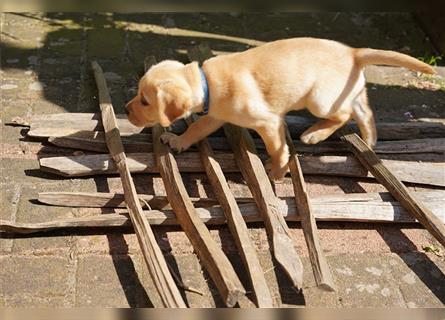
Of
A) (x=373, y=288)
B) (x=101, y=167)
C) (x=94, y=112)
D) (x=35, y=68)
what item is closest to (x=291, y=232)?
(x=373, y=288)

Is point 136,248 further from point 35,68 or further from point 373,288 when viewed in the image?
point 35,68

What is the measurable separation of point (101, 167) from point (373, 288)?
2.15 meters

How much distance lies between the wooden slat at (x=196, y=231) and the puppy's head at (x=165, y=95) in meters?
0.38

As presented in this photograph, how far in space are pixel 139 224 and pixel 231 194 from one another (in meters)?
0.68

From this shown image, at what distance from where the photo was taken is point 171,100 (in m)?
4.54

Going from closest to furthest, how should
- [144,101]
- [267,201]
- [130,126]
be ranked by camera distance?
[267,201] < [144,101] < [130,126]

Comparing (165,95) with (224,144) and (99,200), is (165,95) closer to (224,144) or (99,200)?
(99,200)

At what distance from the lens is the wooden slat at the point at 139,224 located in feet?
12.9

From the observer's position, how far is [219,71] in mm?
4805

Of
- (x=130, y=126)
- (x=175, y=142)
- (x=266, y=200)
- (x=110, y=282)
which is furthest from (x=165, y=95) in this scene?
(x=110, y=282)

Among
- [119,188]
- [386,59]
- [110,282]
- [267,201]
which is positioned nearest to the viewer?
[110,282]

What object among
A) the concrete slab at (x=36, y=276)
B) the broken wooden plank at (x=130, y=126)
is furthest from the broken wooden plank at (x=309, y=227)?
the concrete slab at (x=36, y=276)

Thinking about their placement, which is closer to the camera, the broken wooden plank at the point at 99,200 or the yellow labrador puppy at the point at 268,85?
the yellow labrador puppy at the point at 268,85

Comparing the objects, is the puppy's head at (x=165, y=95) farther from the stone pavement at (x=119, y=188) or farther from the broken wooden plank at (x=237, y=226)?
the stone pavement at (x=119, y=188)
